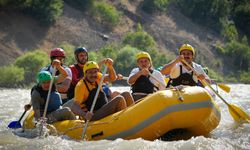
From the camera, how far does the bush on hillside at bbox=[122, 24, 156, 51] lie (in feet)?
140

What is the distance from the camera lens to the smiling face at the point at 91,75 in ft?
24.8

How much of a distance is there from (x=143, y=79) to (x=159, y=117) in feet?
5.73

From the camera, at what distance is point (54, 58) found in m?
9.05

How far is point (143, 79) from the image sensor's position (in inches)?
336

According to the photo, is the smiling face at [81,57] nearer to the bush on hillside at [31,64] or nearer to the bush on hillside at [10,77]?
the bush on hillside at [10,77]

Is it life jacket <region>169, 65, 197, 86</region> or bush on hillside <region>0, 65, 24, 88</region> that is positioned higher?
life jacket <region>169, 65, 197, 86</region>

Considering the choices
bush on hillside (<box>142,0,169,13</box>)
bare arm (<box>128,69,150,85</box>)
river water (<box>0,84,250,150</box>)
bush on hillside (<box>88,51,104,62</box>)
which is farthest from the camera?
bush on hillside (<box>142,0,169,13</box>)

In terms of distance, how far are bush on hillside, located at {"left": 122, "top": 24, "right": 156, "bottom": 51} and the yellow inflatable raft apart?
35.2 metres

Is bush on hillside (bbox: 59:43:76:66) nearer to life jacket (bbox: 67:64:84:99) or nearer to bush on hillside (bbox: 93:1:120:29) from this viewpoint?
bush on hillside (bbox: 93:1:120:29)

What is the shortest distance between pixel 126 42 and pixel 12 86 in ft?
57.0

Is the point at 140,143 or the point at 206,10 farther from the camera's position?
the point at 206,10

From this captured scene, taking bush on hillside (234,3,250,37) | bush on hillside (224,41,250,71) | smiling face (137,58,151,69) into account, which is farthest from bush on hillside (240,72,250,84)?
smiling face (137,58,151,69)

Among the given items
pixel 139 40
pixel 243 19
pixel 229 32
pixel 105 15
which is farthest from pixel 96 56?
pixel 243 19

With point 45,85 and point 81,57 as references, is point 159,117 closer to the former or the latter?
point 45,85
